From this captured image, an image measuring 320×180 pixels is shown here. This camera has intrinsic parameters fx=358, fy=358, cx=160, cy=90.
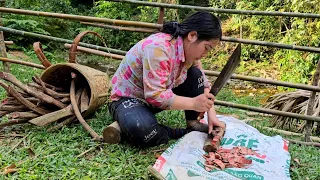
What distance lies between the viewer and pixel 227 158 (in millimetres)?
1784

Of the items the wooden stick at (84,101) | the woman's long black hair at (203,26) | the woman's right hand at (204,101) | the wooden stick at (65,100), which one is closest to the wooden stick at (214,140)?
the woman's right hand at (204,101)

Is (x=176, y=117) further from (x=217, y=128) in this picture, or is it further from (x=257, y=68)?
(x=257, y=68)

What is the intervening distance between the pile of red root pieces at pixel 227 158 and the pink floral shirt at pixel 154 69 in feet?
1.11

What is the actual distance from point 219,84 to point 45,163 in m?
0.95

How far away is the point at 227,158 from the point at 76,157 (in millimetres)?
770

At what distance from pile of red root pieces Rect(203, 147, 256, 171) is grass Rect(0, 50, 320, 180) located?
0.86 ft

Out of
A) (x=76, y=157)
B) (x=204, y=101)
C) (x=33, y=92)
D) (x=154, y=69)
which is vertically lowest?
(x=76, y=157)

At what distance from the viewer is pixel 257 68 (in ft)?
24.8

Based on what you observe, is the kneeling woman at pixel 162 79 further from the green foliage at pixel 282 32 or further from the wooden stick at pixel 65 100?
the green foliage at pixel 282 32

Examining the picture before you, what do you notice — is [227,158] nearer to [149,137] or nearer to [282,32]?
[149,137]

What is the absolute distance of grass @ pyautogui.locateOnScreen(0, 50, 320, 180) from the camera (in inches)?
66.2

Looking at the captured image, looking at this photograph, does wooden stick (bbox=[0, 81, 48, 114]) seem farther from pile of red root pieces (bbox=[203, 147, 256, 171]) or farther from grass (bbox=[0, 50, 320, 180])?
pile of red root pieces (bbox=[203, 147, 256, 171])

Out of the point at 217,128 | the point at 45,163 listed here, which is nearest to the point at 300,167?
the point at 217,128

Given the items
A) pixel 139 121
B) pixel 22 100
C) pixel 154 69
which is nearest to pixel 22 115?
pixel 22 100
